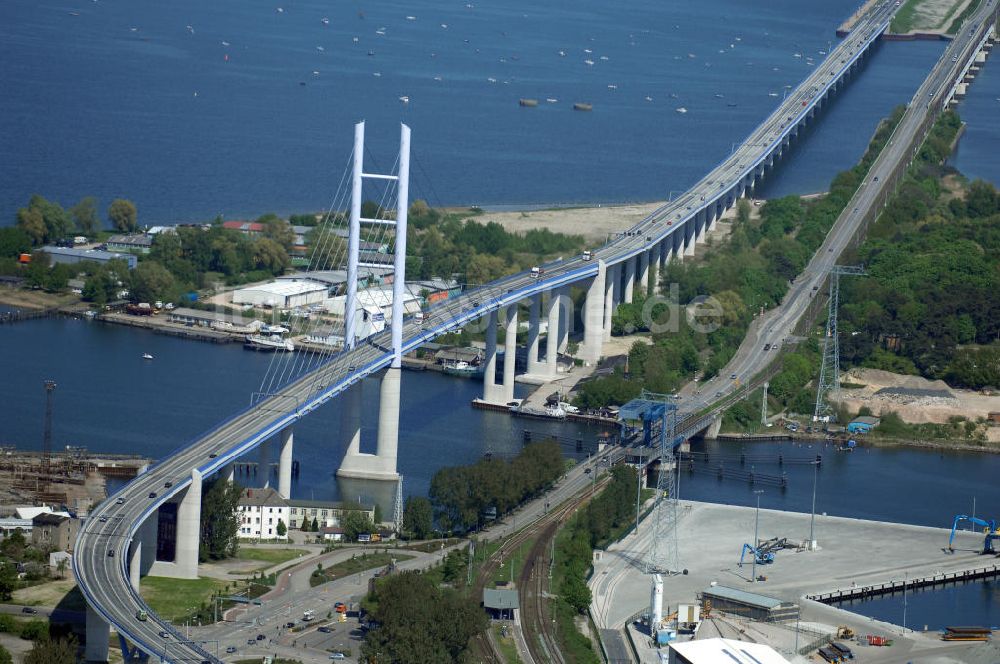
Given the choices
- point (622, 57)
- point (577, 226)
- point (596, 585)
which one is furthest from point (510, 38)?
point (596, 585)

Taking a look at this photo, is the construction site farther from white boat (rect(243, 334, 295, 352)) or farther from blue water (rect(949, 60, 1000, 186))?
blue water (rect(949, 60, 1000, 186))

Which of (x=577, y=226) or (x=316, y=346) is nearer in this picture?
(x=316, y=346)

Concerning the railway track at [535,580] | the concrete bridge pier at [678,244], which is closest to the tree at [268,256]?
the concrete bridge pier at [678,244]

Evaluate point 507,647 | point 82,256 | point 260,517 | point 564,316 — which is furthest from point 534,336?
point 507,647

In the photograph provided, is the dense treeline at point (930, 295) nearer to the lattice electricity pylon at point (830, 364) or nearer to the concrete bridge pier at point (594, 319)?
the lattice electricity pylon at point (830, 364)

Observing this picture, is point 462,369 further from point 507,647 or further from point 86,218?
point 507,647

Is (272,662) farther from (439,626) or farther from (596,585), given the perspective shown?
(596,585)
